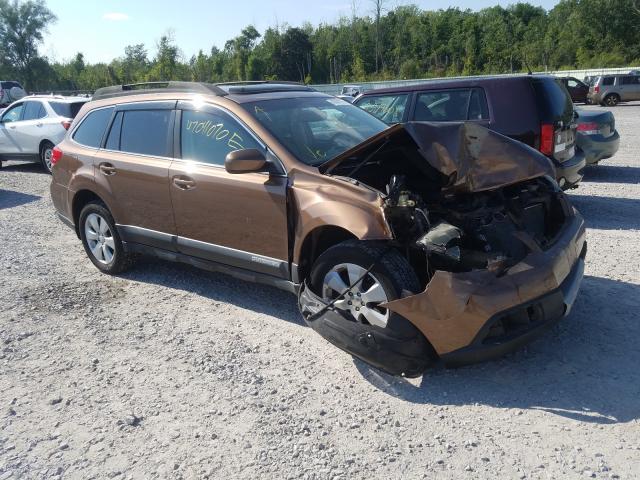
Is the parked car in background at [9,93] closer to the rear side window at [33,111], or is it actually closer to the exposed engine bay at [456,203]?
the rear side window at [33,111]

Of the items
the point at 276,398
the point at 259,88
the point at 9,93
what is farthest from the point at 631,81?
the point at 9,93

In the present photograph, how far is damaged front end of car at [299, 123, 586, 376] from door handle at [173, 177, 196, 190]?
126 cm

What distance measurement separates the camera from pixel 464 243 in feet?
11.8

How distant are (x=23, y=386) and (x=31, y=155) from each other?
10882 millimetres

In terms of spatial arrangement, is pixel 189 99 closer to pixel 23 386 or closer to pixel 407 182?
pixel 407 182

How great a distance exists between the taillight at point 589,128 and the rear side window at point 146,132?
6798 mm

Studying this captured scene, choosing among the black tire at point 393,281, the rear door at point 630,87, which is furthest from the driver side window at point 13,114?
the rear door at point 630,87

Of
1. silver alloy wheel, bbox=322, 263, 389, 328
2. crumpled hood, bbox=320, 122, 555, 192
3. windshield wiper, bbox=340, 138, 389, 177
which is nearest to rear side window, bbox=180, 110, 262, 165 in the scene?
windshield wiper, bbox=340, 138, 389, 177

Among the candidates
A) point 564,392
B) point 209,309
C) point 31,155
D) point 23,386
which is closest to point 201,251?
point 209,309

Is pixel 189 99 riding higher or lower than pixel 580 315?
higher

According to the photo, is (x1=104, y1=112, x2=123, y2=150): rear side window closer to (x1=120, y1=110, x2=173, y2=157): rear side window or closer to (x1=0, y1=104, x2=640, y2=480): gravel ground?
(x1=120, y1=110, x2=173, y2=157): rear side window

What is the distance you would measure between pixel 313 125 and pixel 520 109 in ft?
10.4

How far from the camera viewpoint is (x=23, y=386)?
373 centimetres

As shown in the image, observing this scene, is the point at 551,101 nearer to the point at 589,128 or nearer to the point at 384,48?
the point at 589,128
